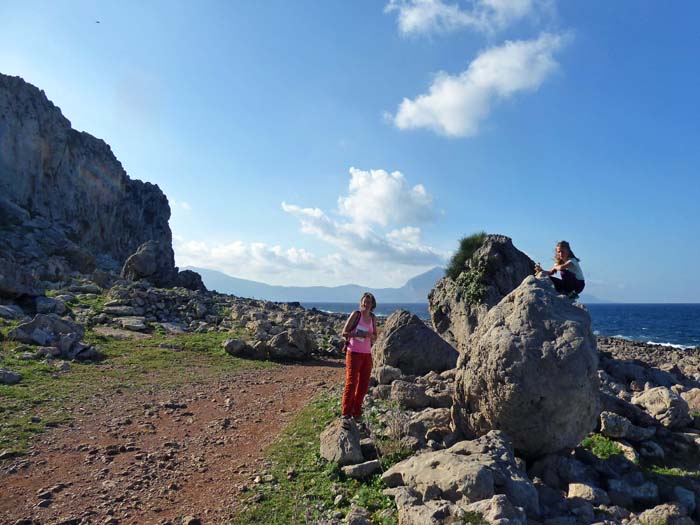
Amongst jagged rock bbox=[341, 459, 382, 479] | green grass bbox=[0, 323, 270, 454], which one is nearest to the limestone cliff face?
green grass bbox=[0, 323, 270, 454]

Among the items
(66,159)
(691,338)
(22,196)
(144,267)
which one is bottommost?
(691,338)

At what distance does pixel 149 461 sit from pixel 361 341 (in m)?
4.79

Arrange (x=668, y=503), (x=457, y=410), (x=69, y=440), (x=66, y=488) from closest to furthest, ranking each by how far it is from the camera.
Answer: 1. (x=668, y=503)
2. (x=66, y=488)
3. (x=457, y=410)
4. (x=69, y=440)

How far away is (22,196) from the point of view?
68.1 metres

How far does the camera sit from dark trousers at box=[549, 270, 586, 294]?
9.78 metres

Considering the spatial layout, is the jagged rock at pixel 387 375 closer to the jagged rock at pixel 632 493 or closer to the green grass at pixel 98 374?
the green grass at pixel 98 374

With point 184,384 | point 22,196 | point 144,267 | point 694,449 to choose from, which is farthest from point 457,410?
point 22,196

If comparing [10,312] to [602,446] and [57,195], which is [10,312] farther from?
[57,195]

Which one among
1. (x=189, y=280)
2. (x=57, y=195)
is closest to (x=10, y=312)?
(x=189, y=280)

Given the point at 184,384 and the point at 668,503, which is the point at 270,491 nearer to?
the point at 668,503

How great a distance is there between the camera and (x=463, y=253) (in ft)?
67.7

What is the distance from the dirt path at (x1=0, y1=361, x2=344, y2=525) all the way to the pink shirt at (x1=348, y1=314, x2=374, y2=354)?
2.85 metres

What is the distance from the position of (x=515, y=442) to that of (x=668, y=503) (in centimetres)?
220

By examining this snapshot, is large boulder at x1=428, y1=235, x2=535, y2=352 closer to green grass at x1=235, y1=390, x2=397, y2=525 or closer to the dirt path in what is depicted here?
the dirt path
